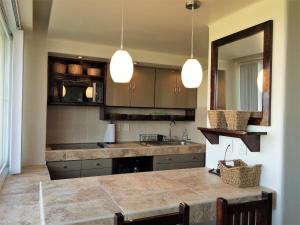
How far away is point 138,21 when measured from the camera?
8.42 feet

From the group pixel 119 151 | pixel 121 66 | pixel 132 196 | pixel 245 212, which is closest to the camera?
pixel 245 212

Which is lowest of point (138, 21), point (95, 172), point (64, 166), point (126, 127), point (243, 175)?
point (95, 172)

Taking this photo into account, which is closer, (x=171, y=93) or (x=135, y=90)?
(x=135, y=90)

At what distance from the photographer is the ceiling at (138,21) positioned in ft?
7.17

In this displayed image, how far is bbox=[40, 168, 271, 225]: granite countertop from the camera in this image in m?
1.40

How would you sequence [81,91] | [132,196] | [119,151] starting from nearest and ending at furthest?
[132,196] < [119,151] < [81,91]

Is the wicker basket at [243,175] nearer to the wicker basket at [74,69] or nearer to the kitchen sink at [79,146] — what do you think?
the kitchen sink at [79,146]

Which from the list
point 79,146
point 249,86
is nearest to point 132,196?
point 249,86

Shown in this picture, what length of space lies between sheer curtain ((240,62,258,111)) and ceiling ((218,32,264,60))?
102mm

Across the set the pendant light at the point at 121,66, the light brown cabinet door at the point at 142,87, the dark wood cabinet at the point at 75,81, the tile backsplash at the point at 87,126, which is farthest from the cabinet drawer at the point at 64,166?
the pendant light at the point at 121,66

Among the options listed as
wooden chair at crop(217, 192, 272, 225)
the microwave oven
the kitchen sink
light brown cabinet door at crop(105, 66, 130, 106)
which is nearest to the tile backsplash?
the kitchen sink

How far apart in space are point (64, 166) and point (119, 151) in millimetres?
747

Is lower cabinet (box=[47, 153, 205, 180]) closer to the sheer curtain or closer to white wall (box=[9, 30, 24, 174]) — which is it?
white wall (box=[9, 30, 24, 174])

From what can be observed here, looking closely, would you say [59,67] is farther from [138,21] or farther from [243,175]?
[243,175]
